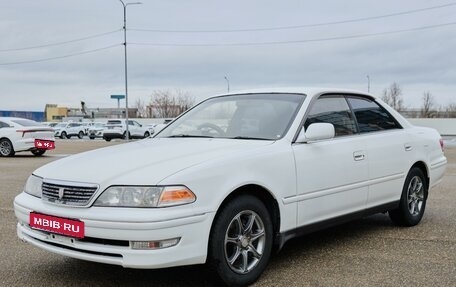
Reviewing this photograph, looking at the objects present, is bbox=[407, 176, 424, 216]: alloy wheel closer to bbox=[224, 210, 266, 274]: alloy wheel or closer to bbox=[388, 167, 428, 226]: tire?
bbox=[388, 167, 428, 226]: tire

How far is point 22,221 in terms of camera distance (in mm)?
4258

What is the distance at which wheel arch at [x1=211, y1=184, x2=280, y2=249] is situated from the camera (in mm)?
4128

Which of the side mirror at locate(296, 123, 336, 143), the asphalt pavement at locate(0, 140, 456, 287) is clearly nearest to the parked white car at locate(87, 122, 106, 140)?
the asphalt pavement at locate(0, 140, 456, 287)

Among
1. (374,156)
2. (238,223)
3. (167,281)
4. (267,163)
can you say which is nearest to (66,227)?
(167,281)

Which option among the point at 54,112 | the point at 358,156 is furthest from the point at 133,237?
the point at 54,112

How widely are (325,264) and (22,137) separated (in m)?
15.9

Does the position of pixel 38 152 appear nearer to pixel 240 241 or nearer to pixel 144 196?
pixel 240 241

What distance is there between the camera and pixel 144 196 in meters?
→ 3.65

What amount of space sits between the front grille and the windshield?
1.51 metres

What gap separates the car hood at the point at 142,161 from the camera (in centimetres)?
378

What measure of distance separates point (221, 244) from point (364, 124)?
97.0 inches

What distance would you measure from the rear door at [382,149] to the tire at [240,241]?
5.14 ft

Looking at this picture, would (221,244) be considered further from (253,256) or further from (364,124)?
(364,124)

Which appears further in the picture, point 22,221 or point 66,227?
point 22,221
